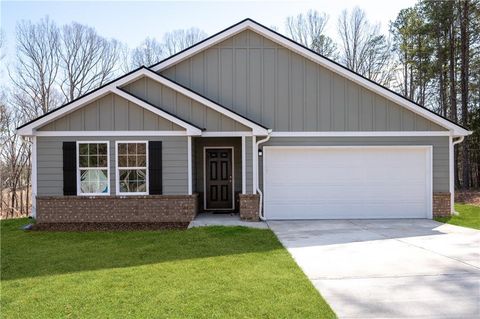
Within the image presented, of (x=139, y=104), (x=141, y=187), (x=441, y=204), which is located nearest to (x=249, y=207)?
(x=141, y=187)

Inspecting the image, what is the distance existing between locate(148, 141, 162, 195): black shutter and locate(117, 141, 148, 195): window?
0.14m

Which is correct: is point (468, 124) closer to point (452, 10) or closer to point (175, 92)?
point (452, 10)

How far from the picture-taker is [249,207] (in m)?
10.7

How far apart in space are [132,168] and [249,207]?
3.50m

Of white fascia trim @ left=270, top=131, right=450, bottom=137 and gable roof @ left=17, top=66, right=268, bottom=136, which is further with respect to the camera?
white fascia trim @ left=270, top=131, right=450, bottom=137

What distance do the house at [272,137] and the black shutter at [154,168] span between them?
0.09 feet

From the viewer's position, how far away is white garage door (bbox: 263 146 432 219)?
11406mm

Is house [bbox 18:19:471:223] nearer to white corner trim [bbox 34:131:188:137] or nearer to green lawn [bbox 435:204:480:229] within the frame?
white corner trim [bbox 34:131:188:137]

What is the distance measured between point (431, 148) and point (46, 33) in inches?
1038

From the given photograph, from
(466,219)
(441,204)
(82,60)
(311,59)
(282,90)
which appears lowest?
(466,219)

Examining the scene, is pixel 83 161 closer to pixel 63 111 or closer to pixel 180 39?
pixel 63 111

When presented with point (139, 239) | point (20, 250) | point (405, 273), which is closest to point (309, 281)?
point (405, 273)

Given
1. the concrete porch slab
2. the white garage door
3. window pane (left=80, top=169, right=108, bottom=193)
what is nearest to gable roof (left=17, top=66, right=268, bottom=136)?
the white garage door

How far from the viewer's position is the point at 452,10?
2008 cm
